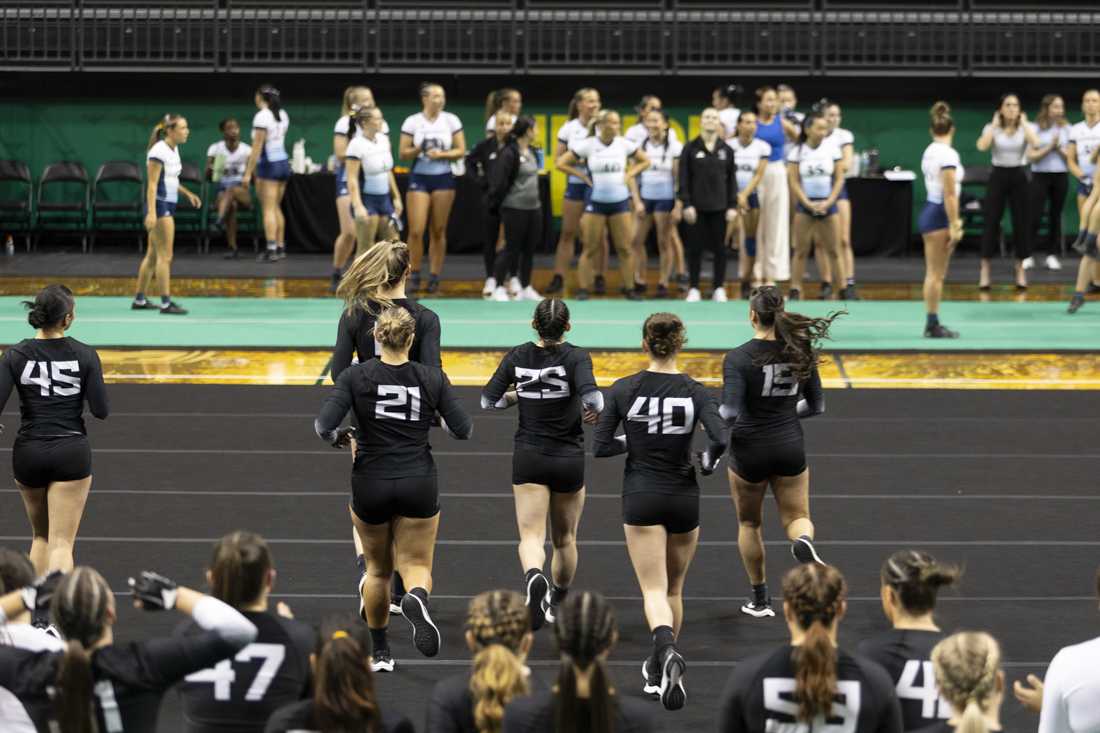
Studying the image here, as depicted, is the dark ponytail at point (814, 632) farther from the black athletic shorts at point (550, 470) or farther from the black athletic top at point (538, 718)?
the black athletic shorts at point (550, 470)

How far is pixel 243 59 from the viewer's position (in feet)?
75.4

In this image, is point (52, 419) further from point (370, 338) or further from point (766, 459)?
point (766, 459)

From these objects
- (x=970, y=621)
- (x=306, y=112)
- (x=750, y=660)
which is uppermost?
(x=306, y=112)

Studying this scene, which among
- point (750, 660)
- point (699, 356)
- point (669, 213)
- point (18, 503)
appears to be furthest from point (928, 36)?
point (750, 660)

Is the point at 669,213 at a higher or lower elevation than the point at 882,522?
higher

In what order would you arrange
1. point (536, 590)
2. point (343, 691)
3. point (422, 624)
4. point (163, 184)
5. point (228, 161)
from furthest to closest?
point (228, 161) → point (163, 184) → point (536, 590) → point (422, 624) → point (343, 691)

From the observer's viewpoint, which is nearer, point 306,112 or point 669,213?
point 669,213

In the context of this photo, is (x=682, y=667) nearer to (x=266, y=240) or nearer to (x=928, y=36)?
(x=266, y=240)

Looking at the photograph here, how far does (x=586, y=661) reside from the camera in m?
4.41

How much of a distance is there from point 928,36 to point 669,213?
7.19 m

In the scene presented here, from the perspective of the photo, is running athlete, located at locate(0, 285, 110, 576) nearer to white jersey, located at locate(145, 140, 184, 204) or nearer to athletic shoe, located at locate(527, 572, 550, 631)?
A: athletic shoe, located at locate(527, 572, 550, 631)

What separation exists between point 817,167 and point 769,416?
9320 millimetres

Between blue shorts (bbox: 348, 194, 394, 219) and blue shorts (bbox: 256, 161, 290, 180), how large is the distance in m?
4.02

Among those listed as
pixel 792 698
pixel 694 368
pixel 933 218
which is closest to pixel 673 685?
pixel 792 698
